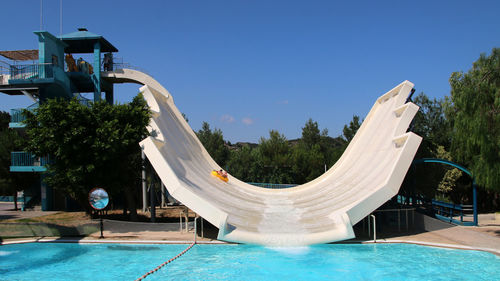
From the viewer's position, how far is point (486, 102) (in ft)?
41.9

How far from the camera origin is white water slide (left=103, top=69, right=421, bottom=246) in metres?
12.4

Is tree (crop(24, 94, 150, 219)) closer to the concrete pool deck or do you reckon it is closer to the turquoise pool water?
the concrete pool deck

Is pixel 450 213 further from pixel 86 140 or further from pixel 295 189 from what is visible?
pixel 86 140

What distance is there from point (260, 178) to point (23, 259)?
27.5 meters

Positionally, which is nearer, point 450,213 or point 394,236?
point 394,236

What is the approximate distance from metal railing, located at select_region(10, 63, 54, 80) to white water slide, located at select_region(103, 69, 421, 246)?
3.88 m

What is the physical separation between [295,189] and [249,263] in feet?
33.9

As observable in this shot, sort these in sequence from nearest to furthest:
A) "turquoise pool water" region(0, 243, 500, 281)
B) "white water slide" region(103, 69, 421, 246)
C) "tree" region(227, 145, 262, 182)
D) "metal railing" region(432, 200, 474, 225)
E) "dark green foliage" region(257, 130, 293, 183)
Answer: "turquoise pool water" region(0, 243, 500, 281)
"white water slide" region(103, 69, 421, 246)
"metal railing" region(432, 200, 474, 225)
"dark green foliage" region(257, 130, 293, 183)
"tree" region(227, 145, 262, 182)

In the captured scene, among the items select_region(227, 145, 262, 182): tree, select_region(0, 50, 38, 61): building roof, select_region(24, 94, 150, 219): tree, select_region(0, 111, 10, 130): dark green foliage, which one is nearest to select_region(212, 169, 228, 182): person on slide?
select_region(24, 94, 150, 219): tree

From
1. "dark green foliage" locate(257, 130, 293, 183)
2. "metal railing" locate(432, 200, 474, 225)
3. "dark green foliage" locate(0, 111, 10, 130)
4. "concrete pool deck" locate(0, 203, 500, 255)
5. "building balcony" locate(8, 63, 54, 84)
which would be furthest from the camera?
"dark green foliage" locate(0, 111, 10, 130)

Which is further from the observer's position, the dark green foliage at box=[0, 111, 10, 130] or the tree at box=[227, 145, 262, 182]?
the dark green foliage at box=[0, 111, 10, 130]

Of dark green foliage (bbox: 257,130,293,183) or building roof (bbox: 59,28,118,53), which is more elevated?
building roof (bbox: 59,28,118,53)

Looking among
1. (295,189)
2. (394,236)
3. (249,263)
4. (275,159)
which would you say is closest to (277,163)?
(275,159)

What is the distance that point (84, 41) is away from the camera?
2414 cm
